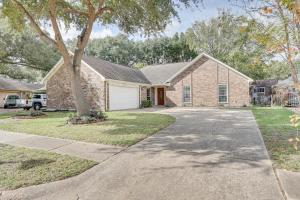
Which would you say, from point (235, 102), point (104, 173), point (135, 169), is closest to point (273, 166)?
point (135, 169)

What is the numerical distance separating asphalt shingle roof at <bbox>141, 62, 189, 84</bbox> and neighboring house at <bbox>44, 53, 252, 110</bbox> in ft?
0.50

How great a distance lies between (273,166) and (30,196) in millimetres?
4995

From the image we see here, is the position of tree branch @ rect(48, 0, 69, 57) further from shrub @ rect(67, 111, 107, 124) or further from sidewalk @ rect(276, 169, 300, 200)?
sidewalk @ rect(276, 169, 300, 200)

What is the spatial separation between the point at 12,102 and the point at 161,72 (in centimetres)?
2068

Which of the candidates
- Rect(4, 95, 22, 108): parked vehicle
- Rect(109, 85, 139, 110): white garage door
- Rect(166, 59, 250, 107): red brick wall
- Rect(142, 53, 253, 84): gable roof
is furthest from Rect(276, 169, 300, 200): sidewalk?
Rect(4, 95, 22, 108): parked vehicle

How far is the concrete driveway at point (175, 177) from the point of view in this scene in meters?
4.35

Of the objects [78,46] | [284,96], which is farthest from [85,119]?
[284,96]

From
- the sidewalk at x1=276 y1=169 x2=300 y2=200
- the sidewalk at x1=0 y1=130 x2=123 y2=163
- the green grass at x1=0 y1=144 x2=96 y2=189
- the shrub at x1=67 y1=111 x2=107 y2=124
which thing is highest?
the shrub at x1=67 y1=111 x2=107 y2=124

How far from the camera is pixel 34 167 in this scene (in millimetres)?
5734

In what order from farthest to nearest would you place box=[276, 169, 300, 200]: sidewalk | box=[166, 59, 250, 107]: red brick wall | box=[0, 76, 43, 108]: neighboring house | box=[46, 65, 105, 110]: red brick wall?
box=[0, 76, 43, 108]: neighboring house, box=[166, 59, 250, 107]: red brick wall, box=[46, 65, 105, 110]: red brick wall, box=[276, 169, 300, 200]: sidewalk

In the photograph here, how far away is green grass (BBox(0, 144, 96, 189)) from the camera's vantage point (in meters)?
4.97

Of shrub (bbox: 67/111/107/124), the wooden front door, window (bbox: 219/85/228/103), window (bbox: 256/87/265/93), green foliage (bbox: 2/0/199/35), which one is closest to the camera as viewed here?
green foliage (bbox: 2/0/199/35)

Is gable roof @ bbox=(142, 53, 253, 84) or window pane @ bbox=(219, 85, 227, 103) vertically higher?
gable roof @ bbox=(142, 53, 253, 84)

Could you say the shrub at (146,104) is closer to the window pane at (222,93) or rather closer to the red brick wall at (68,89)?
the red brick wall at (68,89)
